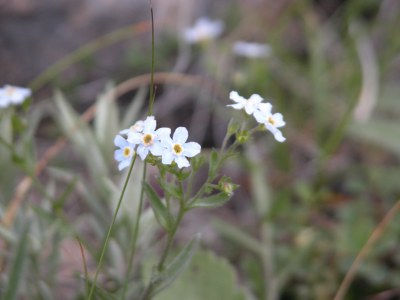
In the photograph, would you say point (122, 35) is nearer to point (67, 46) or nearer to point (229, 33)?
point (67, 46)

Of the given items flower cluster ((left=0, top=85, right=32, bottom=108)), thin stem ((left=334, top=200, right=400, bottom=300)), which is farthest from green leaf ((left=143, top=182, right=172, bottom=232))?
thin stem ((left=334, top=200, right=400, bottom=300))

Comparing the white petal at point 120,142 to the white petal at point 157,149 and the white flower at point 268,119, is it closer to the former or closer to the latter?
the white petal at point 157,149

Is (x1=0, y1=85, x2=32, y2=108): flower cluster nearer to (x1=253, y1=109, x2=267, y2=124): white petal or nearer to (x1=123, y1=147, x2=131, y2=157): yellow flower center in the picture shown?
(x1=123, y1=147, x2=131, y2=157): yellow flower center

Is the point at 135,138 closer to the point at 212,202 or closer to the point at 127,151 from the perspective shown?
the point at 127,151

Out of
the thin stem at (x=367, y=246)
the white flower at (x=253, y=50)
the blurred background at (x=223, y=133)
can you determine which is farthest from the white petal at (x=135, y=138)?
the white flower at (x=253, y=50)

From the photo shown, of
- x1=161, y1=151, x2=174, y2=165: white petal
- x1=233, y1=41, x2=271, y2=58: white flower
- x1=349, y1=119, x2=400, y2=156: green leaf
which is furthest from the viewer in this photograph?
x1=233, y1=41, x2=271, y2=58: white flower

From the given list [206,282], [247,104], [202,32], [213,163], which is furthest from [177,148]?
[202,32]

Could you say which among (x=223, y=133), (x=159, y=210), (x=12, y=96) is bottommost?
(x=159, y=210)
